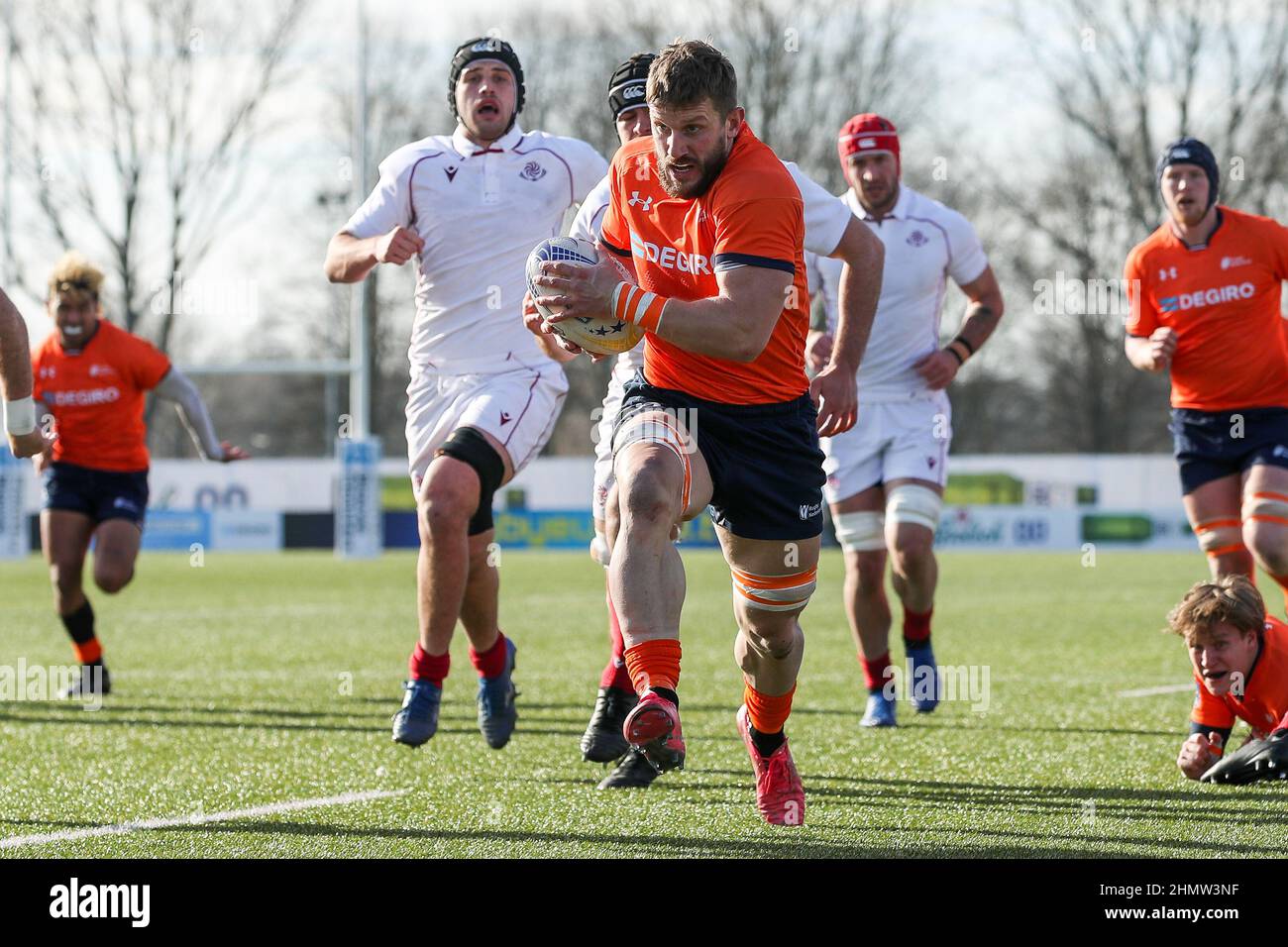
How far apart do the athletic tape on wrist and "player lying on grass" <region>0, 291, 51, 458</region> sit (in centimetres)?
194

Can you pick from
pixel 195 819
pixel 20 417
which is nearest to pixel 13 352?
pixel 20 417

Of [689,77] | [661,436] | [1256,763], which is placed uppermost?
[689,77]

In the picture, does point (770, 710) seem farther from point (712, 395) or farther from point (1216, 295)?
point (1216, 295)

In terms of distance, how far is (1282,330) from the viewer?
7527 mm

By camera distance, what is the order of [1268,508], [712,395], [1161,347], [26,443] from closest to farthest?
[712,395]
[26,443]
[1268,508]
[1161,347]

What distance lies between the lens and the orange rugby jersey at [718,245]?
4.60 meters

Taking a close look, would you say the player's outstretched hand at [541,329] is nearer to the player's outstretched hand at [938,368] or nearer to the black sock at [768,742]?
the black sock at [768,742]

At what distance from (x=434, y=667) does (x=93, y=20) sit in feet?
105

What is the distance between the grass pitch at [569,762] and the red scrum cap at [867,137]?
266cm

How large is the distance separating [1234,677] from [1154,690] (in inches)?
135

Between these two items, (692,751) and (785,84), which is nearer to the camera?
(692,751)

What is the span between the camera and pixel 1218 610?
18.5 feet
